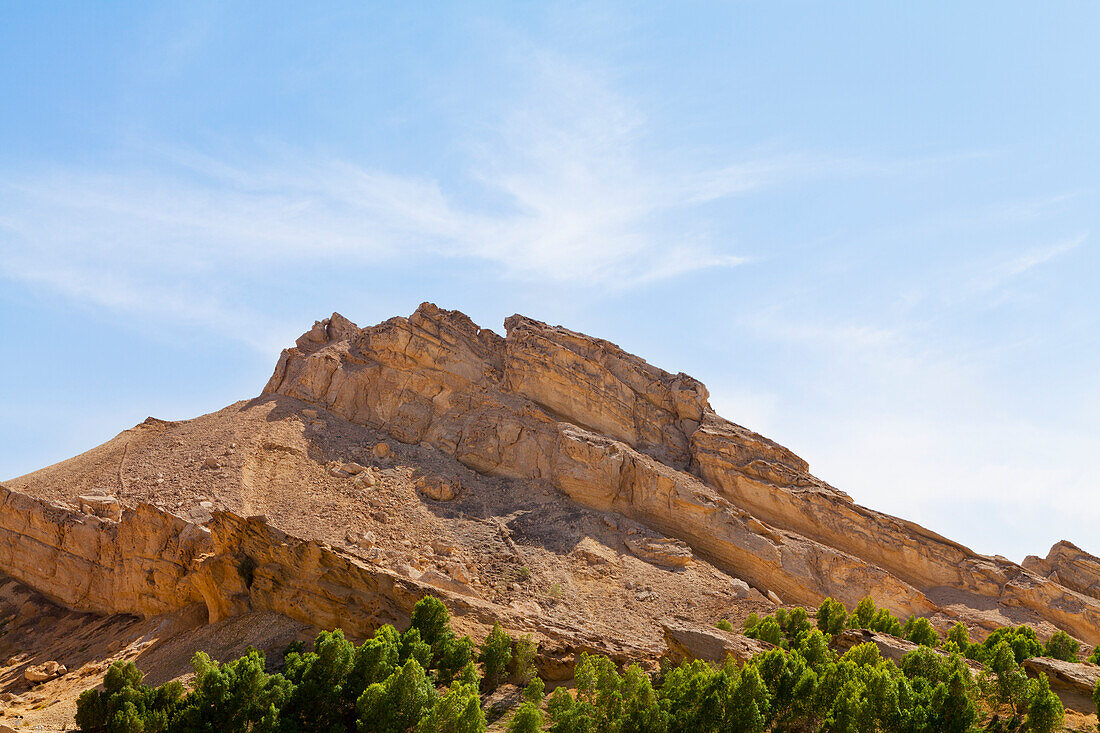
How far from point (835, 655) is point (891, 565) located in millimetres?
26145

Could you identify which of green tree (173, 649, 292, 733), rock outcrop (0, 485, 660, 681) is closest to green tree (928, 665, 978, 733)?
rock outcrop (0, 485, 660, 681)

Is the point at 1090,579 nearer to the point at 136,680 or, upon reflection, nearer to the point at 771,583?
the point at 771,583

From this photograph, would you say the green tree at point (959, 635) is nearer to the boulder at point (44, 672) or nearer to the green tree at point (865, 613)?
the green tree at point (865, 613)

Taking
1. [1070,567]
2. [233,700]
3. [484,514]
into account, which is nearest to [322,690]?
[233,700]

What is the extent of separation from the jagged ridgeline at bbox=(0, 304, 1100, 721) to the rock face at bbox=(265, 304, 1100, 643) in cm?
17

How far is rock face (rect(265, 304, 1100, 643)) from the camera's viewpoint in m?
57.4

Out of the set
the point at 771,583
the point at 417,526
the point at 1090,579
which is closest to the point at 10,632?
the point at 417,526

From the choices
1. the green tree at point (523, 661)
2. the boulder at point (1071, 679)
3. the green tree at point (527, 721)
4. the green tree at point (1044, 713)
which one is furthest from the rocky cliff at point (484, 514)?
the green tree at point (1044, 713)

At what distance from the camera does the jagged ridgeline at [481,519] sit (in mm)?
41562

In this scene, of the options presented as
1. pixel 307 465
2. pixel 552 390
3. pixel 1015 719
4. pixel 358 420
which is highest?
pixel 552 390

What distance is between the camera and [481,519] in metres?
57.1

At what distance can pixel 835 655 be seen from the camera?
38031 millimetres

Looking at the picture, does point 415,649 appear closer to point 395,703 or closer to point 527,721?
point 395,703

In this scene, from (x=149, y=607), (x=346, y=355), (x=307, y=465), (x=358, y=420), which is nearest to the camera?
(x=149, y=607)
